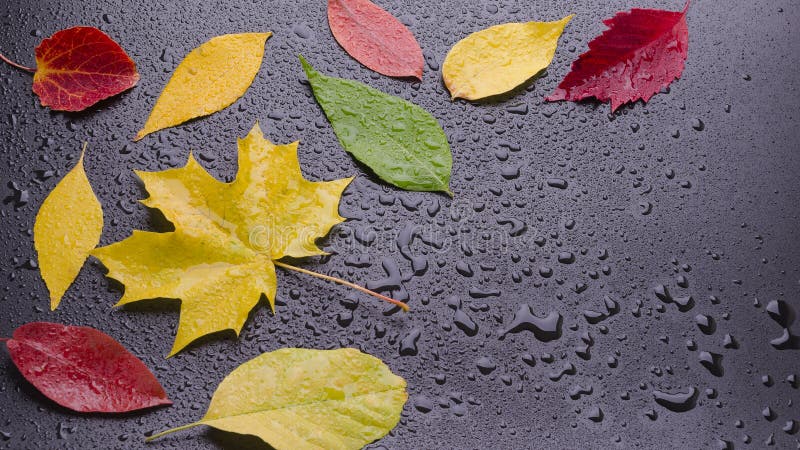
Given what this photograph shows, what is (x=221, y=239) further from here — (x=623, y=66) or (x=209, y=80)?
(x=623, y=66)

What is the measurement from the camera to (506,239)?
29.3 inches

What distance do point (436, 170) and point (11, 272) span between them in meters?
0.46

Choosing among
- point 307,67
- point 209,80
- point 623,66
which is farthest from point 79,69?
point 623,66

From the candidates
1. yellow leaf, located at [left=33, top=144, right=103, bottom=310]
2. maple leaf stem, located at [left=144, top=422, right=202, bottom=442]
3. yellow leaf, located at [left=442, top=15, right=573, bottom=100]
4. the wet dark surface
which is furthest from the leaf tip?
maple leaf stem, located at [left=144, top=422, right=202, bottom=442]

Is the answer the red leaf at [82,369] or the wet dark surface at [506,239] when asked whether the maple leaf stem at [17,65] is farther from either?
the red leaf at [82,369]

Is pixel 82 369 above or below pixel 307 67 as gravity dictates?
below

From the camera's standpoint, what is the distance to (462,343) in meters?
0.71

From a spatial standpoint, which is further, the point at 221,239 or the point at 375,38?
the point at 375,38

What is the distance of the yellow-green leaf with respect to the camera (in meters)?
0.64

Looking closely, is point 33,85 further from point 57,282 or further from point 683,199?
point 683,199

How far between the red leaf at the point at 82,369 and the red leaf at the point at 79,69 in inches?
10.0

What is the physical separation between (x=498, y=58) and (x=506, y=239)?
21cm

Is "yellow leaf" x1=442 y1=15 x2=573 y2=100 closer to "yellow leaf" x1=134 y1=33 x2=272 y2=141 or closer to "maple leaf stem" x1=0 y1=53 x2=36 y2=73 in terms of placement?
"yellow leaf" x1=134 y1=33 x2=272 y2=141

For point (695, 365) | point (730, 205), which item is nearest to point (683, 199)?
point (730, 205)
